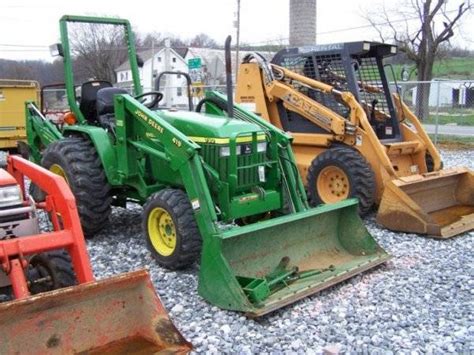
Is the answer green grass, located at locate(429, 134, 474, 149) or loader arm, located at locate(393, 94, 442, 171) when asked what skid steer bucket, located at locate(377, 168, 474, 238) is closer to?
loader arm, located at locate(393, 94, 442, 171)

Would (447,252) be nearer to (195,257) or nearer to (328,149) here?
(328,149)

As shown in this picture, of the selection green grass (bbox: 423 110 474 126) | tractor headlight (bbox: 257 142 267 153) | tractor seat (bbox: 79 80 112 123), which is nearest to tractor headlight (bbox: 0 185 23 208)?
tractor headlight (bbox: 257 142 267 153)

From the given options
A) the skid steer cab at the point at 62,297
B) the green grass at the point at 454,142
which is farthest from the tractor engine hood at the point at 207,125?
the green grass at the point at 454,142

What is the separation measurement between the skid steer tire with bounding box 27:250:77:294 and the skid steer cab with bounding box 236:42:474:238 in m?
4.20

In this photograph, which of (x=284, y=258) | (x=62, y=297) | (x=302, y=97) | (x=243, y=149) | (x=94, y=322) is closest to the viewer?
(x=62, y=297)

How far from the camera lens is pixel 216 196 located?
556 centimetres

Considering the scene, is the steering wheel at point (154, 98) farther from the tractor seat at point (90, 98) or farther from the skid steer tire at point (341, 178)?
the skid steer tire at point (341, 178)

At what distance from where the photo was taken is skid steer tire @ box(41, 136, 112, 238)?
6254 millimetres

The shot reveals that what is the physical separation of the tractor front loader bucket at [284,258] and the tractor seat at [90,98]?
9.69 ft

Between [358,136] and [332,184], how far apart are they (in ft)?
2.43

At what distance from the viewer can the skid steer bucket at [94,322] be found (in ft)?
10.6

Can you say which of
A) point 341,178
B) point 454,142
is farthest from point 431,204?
point 454,142

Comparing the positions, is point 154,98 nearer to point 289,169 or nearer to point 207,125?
point 207,125

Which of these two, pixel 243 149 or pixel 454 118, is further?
pixel 454 118
